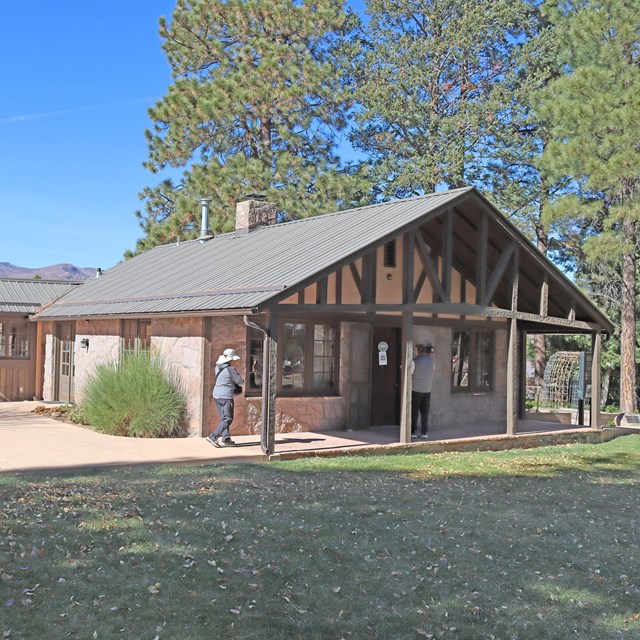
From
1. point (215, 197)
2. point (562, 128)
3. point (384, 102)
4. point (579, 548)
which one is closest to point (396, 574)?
point (579, 548)

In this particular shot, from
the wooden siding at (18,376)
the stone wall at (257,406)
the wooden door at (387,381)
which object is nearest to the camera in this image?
the stone wall at (257,406)

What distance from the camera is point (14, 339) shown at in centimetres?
2034

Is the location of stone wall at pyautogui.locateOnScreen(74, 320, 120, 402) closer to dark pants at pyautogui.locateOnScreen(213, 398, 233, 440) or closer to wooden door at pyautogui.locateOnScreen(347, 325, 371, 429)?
dark pants at pyautogui.locateOnScreen(213, 398, 233, 440)

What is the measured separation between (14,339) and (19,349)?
294 mm

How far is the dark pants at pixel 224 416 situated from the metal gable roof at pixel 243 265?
4.71 feet

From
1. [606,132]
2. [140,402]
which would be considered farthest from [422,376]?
[606,132]

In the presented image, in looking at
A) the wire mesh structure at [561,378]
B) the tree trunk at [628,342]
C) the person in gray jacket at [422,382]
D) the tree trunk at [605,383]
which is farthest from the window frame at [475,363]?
the tree trunk at [605,383]

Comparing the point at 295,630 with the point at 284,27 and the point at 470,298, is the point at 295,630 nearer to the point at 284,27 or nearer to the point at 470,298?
the point at 470,298

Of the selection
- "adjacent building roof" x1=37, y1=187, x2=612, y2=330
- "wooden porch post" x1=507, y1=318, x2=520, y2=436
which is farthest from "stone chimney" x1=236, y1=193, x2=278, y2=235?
"wooden porch post" x1=507, y1=318, x2=520, y2=436

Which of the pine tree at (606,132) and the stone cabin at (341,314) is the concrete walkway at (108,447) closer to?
the stone cabin at (341,314)

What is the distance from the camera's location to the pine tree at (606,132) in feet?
63.7

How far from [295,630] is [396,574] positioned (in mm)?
1374

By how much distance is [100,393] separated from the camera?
46.2 ft

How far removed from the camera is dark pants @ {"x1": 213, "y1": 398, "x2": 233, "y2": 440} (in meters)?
12.4
